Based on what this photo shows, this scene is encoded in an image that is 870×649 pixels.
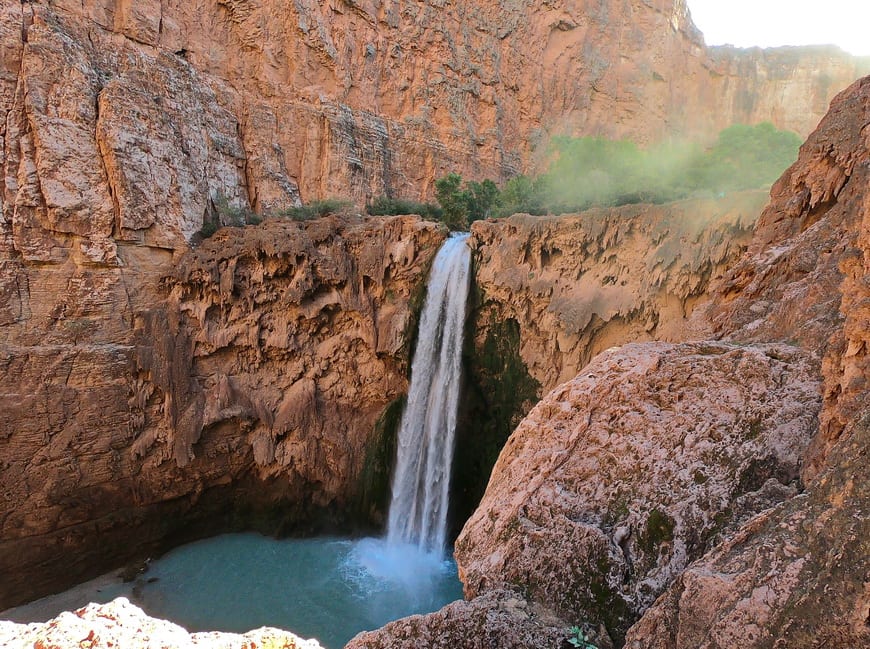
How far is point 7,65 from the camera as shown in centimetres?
1027

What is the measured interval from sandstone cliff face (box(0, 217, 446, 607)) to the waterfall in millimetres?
487

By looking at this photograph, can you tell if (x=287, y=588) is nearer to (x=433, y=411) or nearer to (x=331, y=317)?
(x=433, y=411)

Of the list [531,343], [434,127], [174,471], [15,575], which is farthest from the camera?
[434,127]

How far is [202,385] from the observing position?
11602mm

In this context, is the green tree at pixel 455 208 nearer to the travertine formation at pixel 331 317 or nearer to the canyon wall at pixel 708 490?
the travertine formation at pixel 331 317

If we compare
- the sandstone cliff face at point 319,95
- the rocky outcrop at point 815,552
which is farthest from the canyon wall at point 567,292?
the sandstone cliff face at point 319,95

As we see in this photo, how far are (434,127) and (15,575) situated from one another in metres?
19.0

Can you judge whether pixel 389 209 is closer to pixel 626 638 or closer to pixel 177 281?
pixel 177 281

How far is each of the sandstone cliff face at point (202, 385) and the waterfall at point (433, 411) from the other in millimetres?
487

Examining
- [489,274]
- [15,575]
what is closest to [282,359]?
[489,274]

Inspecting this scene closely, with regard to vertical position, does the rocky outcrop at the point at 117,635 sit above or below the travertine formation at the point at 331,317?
below

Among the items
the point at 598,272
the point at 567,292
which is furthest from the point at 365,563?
the point at 598,272

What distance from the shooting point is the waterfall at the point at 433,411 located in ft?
35.7

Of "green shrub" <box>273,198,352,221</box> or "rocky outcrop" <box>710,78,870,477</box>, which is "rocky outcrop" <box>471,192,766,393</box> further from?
"green shrub" <box>273,198,352,221</box>
